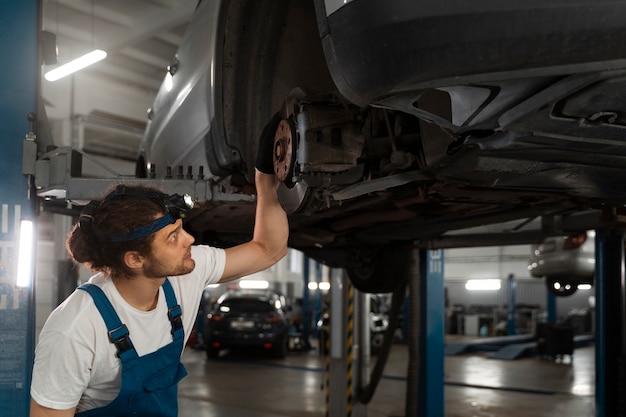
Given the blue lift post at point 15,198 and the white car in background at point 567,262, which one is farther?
the white car in background at point 567,262

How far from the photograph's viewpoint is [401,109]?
4.91 feet

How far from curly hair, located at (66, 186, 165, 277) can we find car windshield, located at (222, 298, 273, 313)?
363 inches

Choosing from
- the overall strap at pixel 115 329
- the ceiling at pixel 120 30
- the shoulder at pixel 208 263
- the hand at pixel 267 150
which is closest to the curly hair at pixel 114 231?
the overall strap at pixel 115 329

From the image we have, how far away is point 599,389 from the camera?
15.3 ft

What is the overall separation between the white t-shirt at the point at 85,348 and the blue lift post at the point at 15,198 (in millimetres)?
1195

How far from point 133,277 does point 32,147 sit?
1383 mm

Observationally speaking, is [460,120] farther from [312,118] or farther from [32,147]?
[32,147]

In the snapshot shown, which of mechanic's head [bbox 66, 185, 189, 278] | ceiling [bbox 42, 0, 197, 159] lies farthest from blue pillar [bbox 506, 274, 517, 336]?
mechanic's head [bbox 66, 185, 189, 278]

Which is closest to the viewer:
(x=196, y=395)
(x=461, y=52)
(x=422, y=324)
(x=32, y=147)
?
(x=461, y=52)

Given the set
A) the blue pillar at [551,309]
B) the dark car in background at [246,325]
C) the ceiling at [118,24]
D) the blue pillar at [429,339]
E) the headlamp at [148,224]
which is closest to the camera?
the headlamp at [148,224]

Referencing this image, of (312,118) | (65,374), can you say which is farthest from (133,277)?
(312,118)

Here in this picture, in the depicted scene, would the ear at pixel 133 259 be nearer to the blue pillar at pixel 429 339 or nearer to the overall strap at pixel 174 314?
the overall strap at pixel 174 314

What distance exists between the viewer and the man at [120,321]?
57.3 inches

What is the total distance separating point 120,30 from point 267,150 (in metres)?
6.16
